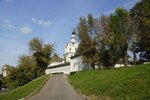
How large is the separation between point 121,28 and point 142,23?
4.47m

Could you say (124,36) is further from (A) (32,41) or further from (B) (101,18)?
(A) (32,41)

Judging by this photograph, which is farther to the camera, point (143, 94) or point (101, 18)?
point (101, 18)

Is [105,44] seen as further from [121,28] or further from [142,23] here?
[142,23]

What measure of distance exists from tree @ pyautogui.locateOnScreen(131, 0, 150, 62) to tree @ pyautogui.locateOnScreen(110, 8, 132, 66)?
6.74ft

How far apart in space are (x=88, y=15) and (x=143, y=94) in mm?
34831

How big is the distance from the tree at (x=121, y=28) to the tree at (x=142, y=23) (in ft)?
6.74

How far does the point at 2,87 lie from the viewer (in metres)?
72.8

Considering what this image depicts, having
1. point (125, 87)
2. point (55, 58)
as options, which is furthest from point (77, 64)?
point (125, 87)

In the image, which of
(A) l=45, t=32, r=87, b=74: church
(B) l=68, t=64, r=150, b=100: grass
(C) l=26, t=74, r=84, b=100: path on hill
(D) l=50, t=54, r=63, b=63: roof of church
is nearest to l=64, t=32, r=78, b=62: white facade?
(A) l=45, t=32, r=87, b=74: church

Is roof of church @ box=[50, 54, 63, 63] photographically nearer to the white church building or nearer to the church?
the church

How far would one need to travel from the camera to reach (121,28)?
37125 millimetres

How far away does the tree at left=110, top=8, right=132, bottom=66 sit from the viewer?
36.1 metres

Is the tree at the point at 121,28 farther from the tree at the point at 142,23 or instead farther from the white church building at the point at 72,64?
the white church building at the point at 72,64

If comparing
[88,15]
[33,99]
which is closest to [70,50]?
[88,15]
